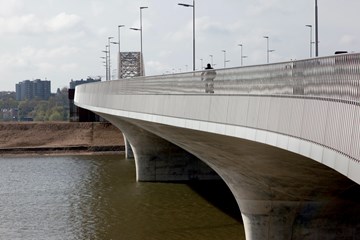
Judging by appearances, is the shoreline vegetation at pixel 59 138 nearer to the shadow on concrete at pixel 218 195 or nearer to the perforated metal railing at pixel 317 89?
the shadow on concrete at pixel 218 195

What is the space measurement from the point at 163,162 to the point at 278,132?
2720cm

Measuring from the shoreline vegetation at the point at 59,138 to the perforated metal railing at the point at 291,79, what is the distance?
4169cm

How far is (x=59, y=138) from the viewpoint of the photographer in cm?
6844

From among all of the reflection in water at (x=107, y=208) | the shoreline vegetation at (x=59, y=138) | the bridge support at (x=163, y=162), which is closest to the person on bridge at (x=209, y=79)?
the reflection in water at (x=107, y=208)

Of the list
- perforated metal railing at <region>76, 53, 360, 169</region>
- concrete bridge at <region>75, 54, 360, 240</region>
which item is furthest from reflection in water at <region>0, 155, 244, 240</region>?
perforated metal railing at <region>76, 53, 360, 169</region>

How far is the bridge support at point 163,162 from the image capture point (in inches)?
1503

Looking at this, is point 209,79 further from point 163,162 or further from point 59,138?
point 59,138

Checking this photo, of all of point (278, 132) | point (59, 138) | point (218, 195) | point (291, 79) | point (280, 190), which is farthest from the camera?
point (59, 138)

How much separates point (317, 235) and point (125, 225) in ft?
31.9

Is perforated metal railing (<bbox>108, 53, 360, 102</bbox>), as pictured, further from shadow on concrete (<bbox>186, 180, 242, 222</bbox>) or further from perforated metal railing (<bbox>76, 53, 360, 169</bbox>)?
shadow on concrete (<bbox>186, 180, 242, 222</bbox>)

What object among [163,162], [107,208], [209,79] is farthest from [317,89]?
[163,162]

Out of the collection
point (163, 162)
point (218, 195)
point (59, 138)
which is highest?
point (163, 162)

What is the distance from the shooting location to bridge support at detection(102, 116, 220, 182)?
125 ft

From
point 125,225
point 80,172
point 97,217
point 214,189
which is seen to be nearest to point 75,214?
point 97,217
